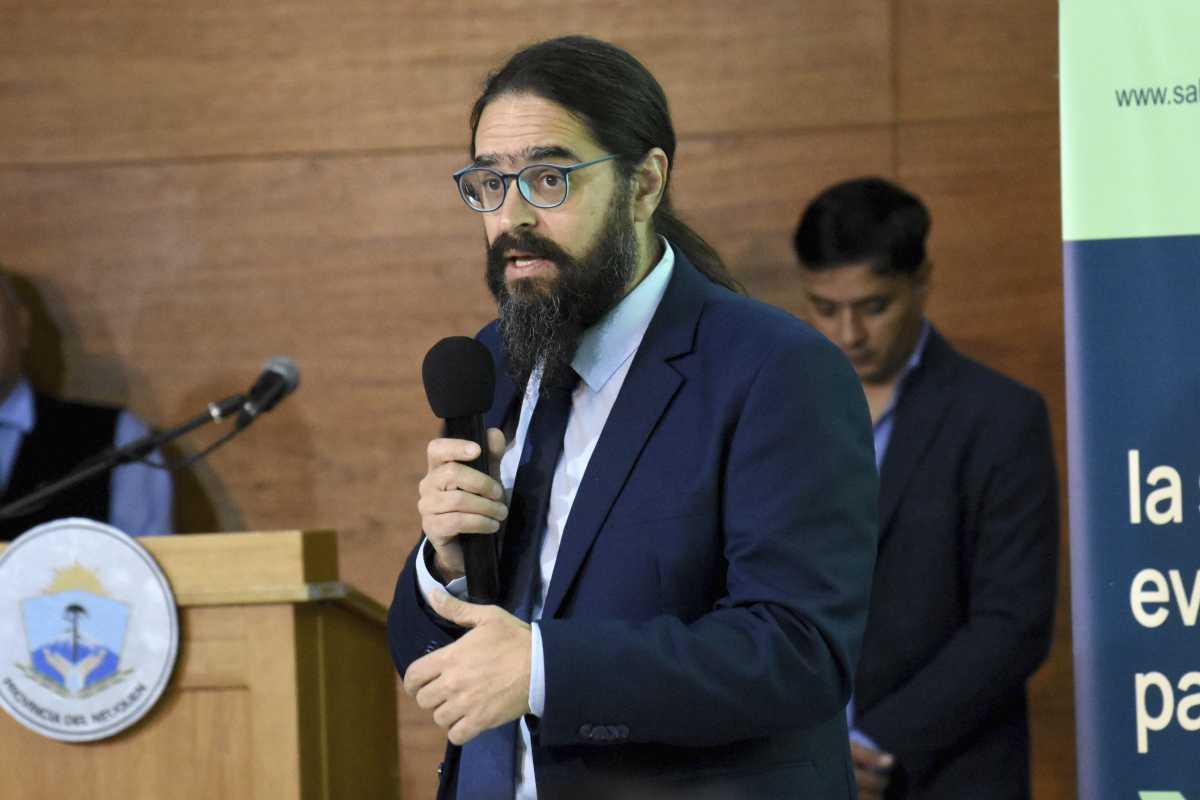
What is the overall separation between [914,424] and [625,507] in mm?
1609

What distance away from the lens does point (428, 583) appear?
1.98 m

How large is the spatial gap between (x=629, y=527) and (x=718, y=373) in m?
0.22

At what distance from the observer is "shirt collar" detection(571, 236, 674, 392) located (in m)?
2.05

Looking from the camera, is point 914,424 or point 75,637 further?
point 914,424

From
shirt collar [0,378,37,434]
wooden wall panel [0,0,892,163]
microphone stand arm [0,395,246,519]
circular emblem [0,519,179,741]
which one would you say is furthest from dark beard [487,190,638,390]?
shirt collar [0,378,37,434]

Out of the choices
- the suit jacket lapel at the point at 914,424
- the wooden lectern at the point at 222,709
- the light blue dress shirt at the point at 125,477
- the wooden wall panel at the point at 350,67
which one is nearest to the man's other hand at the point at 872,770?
the suit jacket lapel at the point at 914,424

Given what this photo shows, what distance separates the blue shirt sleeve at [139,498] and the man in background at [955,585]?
1965mm

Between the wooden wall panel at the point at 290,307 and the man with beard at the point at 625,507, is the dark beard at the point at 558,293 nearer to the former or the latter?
the man with beard at the point at 625,507

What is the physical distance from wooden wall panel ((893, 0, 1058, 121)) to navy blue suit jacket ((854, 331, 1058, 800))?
1147 mm

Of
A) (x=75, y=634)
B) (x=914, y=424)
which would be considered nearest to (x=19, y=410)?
(x=75, y=634)

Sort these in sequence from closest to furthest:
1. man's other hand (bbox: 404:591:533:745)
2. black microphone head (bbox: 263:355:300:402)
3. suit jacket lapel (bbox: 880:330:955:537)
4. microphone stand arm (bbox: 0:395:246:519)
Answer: man's other hand (bbox: 404:591:533:745) → microphone stand arm (bbox: 0:395:246:519) → suit jacket lapel (bbox: 880:330:955:537) → black microphone head (bbox: 263:355:300:402)

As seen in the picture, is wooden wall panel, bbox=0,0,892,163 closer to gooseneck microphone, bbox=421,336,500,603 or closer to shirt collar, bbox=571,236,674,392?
shirt collar, bbox=571,236,674,392

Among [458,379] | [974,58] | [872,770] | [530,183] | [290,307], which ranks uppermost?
[974,58]

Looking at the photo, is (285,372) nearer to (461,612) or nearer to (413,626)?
(413,626)
